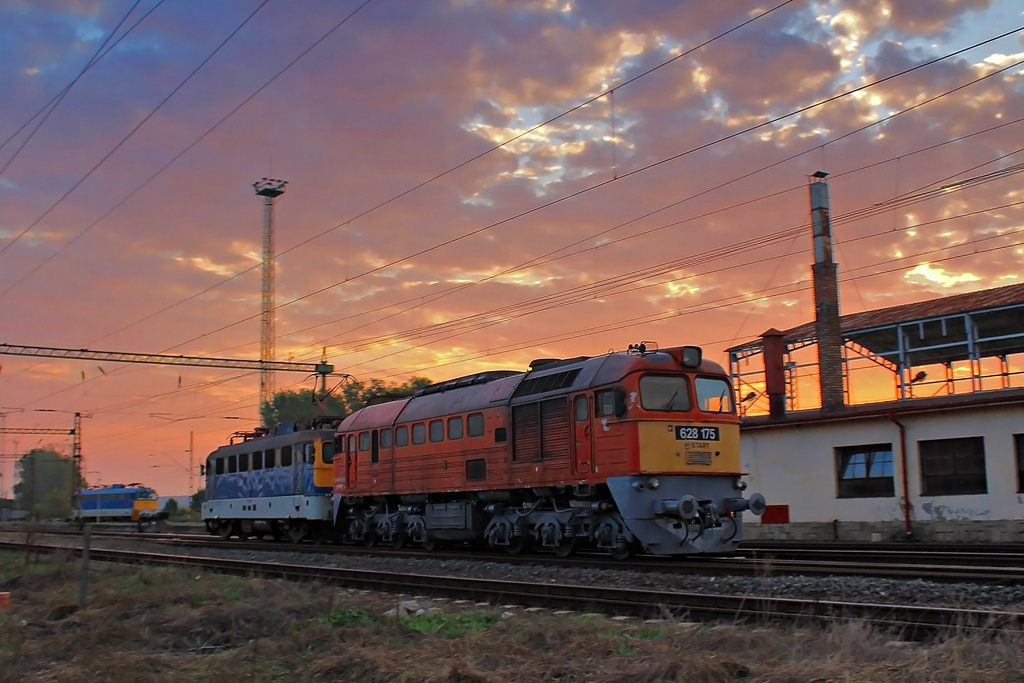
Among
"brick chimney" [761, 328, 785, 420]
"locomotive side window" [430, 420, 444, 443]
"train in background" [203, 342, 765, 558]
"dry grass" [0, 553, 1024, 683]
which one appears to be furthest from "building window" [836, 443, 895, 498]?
"dry grass" [0, 553, 1024, 683]

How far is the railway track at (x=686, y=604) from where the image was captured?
7934 millimetres

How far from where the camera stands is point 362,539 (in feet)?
80.3

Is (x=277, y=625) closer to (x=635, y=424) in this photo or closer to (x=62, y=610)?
(x=62, y=610)

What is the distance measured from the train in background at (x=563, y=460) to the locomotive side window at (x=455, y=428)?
0.03 m

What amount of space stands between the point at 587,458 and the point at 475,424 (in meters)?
3.79

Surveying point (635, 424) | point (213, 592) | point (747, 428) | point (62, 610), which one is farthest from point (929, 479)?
point (62, 610)

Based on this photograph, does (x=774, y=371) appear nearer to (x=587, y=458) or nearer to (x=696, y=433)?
(x=696, y=433)

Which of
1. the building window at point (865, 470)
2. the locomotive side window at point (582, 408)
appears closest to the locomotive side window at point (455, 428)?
the locomotive side window at point (582, 408)

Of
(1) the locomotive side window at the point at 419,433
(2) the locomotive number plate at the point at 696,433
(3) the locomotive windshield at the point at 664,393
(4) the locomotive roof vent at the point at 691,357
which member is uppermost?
(4) the locomotive roof vent at the point at 691,357

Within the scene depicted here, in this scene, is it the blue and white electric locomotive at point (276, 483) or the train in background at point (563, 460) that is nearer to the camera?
the train in background at point (563, 460)

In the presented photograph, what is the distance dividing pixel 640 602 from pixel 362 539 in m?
15.3

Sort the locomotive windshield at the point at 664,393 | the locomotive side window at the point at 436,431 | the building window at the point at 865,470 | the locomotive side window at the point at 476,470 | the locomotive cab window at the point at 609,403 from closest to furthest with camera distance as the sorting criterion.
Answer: the locomotive cab window at the point at 609,403
the locomotive windshield at the point at 664,393
the locomotive side window at the point at 476,470
the locomotive side window at the point at 436,431
the building window at the point at 865,470

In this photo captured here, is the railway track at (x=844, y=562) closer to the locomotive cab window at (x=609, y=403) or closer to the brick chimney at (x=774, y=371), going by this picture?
the locomotive cab window at (x=609, y=403)

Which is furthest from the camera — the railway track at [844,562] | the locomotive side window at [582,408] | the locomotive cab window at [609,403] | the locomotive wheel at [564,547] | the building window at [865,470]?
the building window at [865,470]
